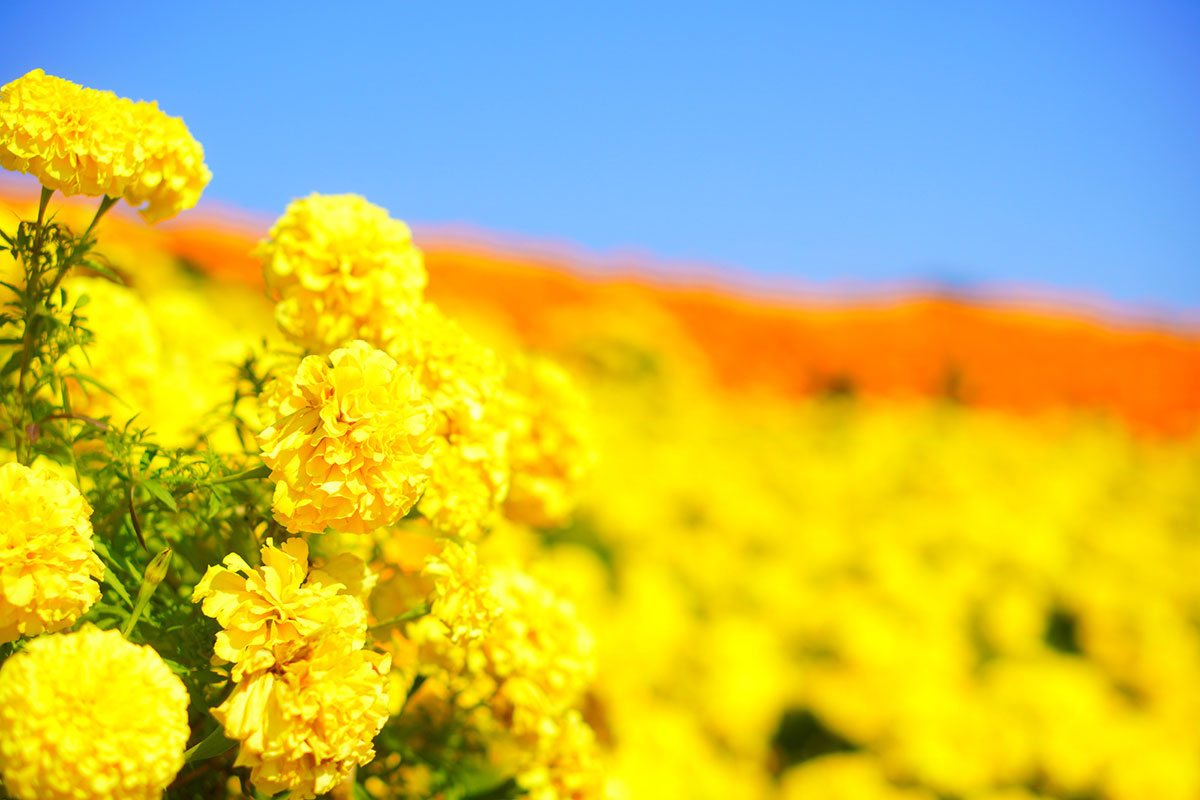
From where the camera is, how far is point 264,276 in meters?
1.00

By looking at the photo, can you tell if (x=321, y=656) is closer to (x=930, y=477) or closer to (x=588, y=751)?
(x=588, y=751)

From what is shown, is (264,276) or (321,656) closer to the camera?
(321,656)

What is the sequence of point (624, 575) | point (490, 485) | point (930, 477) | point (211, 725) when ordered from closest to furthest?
point (211, 725), point (490, 485), point (624, 575), point (930, 477)

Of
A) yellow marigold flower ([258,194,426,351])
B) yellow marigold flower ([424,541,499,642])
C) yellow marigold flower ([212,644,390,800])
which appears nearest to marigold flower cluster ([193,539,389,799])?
yellow marigold flower ([212,644,390,800])

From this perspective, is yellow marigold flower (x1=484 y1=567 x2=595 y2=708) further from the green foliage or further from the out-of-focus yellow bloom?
the out-of-focus yellow bloom

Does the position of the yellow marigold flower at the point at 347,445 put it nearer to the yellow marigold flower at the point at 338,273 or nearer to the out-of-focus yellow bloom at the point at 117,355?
the yellow marigold flower at the point at 338,273

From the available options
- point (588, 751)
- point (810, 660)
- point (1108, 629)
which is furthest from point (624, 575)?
point (588, 751)

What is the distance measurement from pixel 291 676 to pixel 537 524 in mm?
615

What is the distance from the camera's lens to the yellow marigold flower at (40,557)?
0.68 m

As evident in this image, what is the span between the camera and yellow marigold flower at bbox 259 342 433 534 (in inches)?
28.6

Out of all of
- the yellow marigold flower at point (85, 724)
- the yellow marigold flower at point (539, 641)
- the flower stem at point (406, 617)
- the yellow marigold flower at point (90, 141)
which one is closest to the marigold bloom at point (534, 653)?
the yellow marigold flower at point (539, 641)

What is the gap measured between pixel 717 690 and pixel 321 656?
3.28 metres

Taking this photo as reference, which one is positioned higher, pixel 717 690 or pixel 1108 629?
pixel 1108 629

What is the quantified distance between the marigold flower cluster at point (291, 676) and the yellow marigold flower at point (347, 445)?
49 mm
